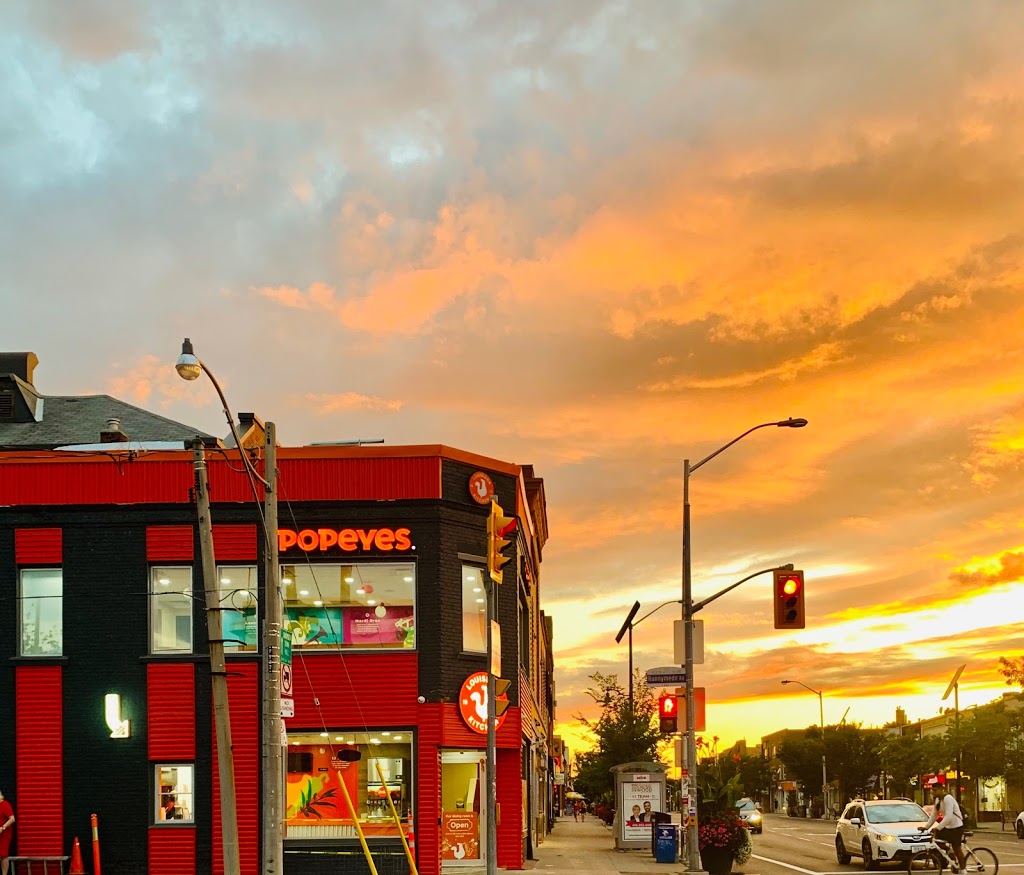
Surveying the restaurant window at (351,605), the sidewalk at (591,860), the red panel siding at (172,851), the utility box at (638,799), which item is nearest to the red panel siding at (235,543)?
the restaurant window at (351,605)

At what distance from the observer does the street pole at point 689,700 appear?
28.2m

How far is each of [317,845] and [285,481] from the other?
26.7 feet

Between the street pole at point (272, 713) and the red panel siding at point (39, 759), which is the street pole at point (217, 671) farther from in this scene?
the red panel siding at point (39, 759)

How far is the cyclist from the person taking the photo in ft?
88.4

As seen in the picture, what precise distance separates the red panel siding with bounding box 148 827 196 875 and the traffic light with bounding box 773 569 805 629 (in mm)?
13679

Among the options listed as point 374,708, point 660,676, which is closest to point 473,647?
point 374,708

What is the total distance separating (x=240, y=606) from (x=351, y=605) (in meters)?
2.56

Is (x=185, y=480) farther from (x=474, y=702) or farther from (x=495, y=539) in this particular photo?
(x=495, y=539)

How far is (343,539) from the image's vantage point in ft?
95.8

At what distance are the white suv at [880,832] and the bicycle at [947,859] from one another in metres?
0.71

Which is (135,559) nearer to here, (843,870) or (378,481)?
(378,481)

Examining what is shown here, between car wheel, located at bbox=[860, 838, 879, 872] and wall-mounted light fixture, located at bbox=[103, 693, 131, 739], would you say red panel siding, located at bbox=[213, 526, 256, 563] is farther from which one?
car wheel, located at bbox=[860, 838, 879, 872]

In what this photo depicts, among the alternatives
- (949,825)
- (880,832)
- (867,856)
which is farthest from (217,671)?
(867,856)

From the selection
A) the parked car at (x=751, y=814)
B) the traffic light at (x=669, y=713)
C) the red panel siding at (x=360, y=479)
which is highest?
the red panel siding at (x=360, y=479)
